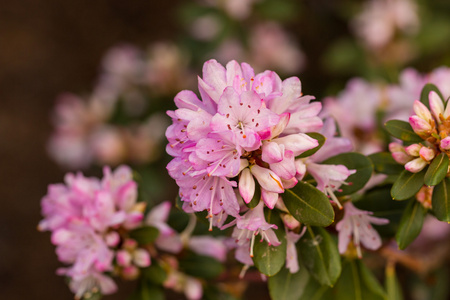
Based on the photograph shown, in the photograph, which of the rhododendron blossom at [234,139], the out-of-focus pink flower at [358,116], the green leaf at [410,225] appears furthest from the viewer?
the out-of-focus pink flower at [358,116]

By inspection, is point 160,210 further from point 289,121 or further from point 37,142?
point 37,142

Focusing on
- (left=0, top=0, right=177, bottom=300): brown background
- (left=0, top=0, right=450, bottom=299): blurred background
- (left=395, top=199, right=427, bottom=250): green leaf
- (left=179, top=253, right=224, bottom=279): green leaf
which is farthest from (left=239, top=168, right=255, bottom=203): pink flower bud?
(left=0, top=0, right=177, bottom=300): brown background

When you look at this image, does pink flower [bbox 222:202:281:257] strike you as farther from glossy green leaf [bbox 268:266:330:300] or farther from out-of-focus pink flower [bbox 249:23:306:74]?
out-of-focus pink flower [bbox 249:23:306:74]

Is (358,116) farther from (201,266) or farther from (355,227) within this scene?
(201,266)

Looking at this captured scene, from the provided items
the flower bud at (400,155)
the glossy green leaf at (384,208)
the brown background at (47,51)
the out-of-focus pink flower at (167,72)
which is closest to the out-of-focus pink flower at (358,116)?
the glossy green leaf at (384,208)

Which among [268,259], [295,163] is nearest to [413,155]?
[295,163]

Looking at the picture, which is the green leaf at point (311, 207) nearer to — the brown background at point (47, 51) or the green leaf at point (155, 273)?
the green leaf at point (155, 273)
